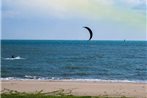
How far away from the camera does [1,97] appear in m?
13.6

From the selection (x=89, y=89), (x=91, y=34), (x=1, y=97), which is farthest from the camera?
(x=89, y=89)

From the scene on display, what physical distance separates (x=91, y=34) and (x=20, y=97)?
4.40 metres

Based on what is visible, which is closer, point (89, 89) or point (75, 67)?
point (89, 89)

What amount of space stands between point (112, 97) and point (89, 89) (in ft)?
15.4

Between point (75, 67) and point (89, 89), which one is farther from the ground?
point (89, 89)

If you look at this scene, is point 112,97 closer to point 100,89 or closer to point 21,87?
point 100,89

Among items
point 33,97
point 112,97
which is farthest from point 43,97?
point 112,97

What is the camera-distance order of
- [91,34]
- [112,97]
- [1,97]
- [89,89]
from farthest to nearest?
1. [89,89]
2. [112,97]
3. [1,97]
4. [91,34]

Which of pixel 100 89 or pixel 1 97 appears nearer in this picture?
pixel 1 97

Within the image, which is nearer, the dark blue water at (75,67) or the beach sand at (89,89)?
the beach sand at (89,89)

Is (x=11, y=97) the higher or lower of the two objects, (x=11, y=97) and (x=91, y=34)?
the lower

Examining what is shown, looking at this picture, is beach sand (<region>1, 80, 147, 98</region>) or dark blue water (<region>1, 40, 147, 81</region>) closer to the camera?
beach sand (<region>1, 80, 147, 98</region>)

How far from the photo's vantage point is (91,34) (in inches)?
426

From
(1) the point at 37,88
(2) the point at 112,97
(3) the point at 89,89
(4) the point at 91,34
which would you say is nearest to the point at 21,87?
(1) the point at 37,88
